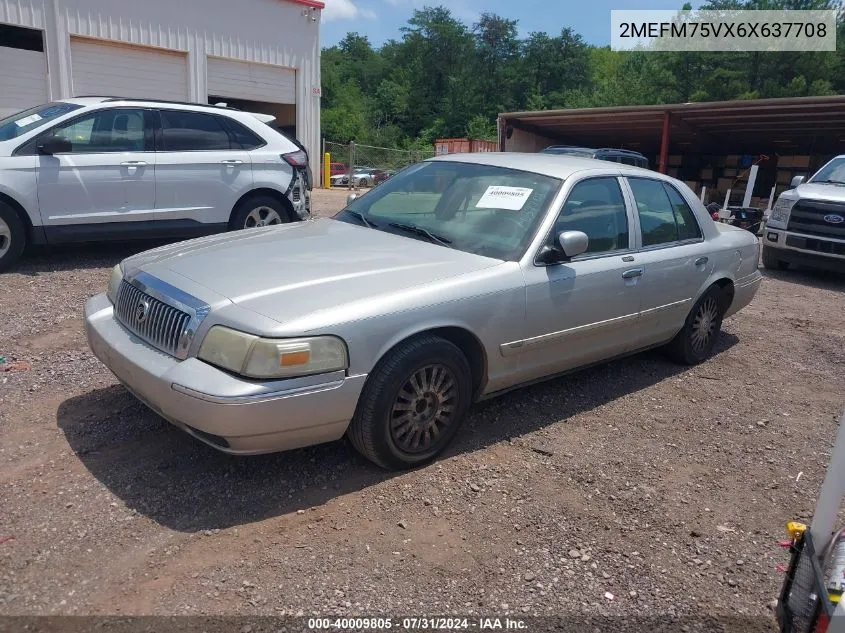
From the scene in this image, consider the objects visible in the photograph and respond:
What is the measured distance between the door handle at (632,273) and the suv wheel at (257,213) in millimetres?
4804

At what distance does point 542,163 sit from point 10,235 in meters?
5.27

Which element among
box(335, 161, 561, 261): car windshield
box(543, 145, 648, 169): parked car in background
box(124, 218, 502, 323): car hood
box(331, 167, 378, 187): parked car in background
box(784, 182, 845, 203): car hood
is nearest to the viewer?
box(124, 218, 502, 323): car hood

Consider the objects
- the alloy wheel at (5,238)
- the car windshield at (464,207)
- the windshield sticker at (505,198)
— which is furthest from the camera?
the alloy wheel at (5,238)

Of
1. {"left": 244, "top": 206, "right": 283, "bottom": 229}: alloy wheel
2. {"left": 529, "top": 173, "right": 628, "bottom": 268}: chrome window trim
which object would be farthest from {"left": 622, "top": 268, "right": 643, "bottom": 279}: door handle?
{"left": 244, "top": 206, "right": 283, "bottom": 229}: alloy wheel

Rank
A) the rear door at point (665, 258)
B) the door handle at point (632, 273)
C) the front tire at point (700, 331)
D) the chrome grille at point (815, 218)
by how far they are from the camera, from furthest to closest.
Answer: the chrome grille at point (815, 218) < the front tire at point (700, 331) < the rear door at point (665, 258) < the door handle at point (632, 273)

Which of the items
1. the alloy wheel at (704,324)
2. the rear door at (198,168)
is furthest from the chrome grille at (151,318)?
the rear door at (198,168)

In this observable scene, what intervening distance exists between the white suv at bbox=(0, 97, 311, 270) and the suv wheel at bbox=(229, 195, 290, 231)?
13mm

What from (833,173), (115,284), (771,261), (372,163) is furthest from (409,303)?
(372,163)

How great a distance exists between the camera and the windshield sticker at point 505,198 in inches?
169

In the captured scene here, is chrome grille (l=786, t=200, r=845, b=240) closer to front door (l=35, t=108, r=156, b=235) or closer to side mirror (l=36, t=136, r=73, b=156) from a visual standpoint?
front door (l=35, t=108, r=156, b=235)

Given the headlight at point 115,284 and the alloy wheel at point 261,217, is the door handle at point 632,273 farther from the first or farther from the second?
the alloy wheel at point 261,217

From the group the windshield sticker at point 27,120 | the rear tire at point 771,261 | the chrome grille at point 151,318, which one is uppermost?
the windshield sticker at point 27,120

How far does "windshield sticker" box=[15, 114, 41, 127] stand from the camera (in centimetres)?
706

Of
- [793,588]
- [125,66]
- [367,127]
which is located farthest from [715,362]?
[367,127]
